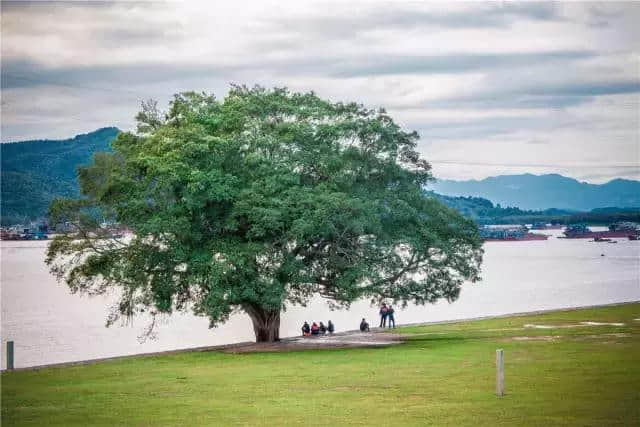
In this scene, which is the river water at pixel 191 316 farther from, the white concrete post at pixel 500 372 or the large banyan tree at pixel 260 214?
the white concrete post at pixel 500 372

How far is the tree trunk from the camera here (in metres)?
44.4

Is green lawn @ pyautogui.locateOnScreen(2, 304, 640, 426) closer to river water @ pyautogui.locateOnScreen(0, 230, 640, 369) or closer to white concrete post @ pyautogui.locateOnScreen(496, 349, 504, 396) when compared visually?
white concrete post @ pyautogui.locateOnScreen(496, 349, 504, 396)

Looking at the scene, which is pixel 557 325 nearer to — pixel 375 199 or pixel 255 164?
pixel 375 199

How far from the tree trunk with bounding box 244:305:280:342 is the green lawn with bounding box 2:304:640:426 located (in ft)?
18.4

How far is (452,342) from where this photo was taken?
1539 inches

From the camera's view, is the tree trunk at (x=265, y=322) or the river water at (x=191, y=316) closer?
the tree trunk at (x=265, y=322)

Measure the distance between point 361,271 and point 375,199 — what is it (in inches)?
146

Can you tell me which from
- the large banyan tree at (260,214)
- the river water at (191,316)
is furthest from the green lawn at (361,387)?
the river water at (191,316)

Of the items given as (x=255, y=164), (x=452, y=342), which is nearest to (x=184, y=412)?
(x=452, y=342)

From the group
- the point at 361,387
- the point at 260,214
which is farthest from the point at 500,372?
the point at 260,214

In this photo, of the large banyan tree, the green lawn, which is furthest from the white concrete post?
the large banyan tree

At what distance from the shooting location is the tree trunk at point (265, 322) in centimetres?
4438

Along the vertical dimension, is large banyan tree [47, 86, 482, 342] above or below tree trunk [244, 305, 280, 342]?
above

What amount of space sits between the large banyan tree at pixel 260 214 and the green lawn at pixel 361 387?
4.70 metres
